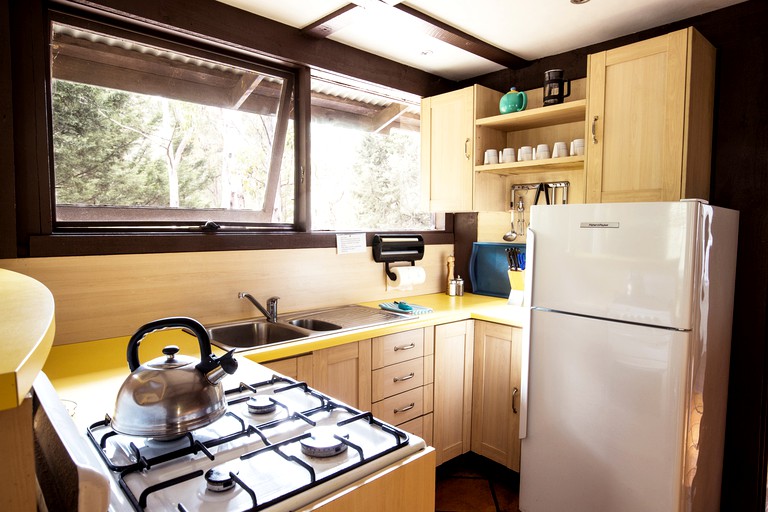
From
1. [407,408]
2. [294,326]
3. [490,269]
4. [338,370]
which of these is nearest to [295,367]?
[338,370]

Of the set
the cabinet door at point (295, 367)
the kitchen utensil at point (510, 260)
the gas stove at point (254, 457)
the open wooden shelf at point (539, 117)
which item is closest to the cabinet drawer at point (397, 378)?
the cabinet door at point (295, 367)

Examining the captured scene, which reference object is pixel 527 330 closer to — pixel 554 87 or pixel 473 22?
pixel 554 87

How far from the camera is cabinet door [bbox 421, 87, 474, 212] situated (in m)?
3.02

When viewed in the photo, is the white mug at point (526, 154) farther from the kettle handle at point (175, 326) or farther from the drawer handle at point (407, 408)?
the kettle handle at point (175, 326)

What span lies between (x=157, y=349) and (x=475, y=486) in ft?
5.91

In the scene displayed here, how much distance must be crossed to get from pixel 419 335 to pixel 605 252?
38.6 inches

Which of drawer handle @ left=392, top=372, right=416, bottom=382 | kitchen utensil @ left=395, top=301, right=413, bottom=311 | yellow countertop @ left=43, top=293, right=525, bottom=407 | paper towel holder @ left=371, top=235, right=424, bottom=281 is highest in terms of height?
paper towel holder @ left=371, top=235, right=424, bottom=281

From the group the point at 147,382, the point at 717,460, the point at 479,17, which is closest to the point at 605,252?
the point at 717,460

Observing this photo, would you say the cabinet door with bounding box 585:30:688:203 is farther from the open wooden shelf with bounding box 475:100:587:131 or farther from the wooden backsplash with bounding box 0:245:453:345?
the wooden backsplash with bounding box 0:245:453:345

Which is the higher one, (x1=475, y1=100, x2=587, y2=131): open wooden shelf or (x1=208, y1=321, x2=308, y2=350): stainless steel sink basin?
(x1=475, y1=100, x2=587, y2=131): open wooden shelf

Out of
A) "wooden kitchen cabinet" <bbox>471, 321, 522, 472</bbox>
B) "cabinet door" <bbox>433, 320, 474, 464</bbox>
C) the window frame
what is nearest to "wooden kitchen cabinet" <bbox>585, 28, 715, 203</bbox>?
"wooden kitchen cabinet" <bbox>471, 321, 522, 472</bbox>

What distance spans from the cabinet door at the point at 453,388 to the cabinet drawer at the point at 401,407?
129 millimetres

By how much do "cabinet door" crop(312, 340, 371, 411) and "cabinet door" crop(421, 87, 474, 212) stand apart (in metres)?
1.31

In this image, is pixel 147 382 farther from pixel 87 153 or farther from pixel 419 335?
pixel 419 335
